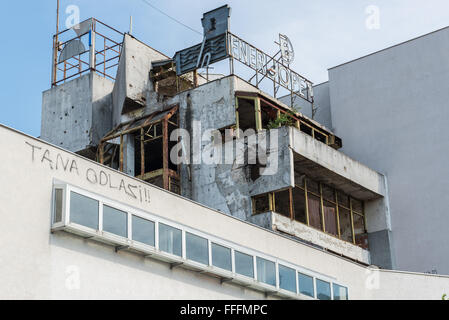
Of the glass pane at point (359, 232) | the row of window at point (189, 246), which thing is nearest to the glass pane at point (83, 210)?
the row of window at point (189, 246)

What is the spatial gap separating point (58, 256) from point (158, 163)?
67.2ft

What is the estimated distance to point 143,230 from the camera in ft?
73.8

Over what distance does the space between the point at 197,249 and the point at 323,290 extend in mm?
6015

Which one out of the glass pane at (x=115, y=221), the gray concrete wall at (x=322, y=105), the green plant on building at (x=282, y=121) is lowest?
the glass pane at (x=115, y=221)

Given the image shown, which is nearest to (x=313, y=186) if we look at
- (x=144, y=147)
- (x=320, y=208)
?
(x=320, y=208)

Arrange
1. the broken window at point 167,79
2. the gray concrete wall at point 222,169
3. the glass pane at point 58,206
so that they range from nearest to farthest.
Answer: the glass pane at point 58,206 < the gray concrete wall at point 222,169 < the broken window at point 167,79

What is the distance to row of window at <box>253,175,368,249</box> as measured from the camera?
1388 inches

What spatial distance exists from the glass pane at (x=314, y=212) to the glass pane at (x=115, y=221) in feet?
54.9

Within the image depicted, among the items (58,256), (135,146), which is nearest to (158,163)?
(135,146)

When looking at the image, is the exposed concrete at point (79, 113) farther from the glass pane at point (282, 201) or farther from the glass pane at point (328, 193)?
the glass pane at point (328, 193)

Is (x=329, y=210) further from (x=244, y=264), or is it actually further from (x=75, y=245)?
(x=75, y=245)

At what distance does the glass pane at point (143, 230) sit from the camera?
72.9 ft

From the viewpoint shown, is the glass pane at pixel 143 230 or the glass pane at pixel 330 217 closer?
the glass pane at pixel 143 230

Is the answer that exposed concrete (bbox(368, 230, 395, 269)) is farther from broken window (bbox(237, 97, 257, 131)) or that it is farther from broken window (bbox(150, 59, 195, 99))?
broken window (bbox(150, 59, 195, 99))
